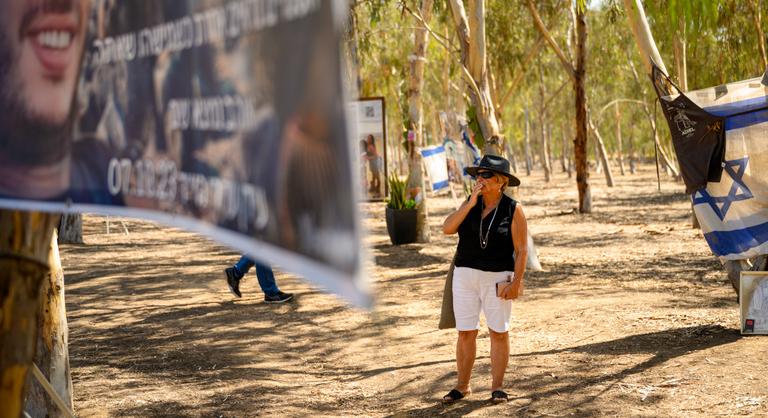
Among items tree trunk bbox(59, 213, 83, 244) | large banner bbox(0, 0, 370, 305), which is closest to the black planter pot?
tree trunk bbox(59, 213, 83, 244)

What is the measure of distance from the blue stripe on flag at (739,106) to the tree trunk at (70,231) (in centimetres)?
1286

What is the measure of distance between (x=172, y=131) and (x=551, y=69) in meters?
48.4

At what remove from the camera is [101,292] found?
11.7 meters

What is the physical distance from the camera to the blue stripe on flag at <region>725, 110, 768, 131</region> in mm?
7891

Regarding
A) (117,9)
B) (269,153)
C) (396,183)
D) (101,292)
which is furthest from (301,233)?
(396,183)

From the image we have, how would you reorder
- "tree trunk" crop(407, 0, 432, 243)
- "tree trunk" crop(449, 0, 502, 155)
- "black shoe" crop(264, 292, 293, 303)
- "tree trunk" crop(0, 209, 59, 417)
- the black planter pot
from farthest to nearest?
"tree trunk" crop(407, 0, 432, 243) < the black planter pot < "tree trunk" crop(449, 0, 502, 155) < "black shoe" crop(264, 292, 293, 303) < "tree trunk" crop(0, 209, 59, 417)

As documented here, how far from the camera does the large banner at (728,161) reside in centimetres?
789

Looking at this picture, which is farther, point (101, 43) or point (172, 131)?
point (101, 43)

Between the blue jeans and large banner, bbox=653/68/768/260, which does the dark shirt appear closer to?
large banner, bbox=653/68/768/260

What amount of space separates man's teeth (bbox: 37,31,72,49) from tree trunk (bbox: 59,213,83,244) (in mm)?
15994

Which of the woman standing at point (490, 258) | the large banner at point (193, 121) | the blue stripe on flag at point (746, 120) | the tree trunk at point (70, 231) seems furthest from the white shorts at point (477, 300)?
the tree trunk at point (70, 231)

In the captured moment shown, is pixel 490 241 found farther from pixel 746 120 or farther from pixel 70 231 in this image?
pixel 70 231

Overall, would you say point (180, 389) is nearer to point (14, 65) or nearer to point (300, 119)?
point (14, 65)

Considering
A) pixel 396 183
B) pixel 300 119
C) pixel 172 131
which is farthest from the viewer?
pixel 396 183
